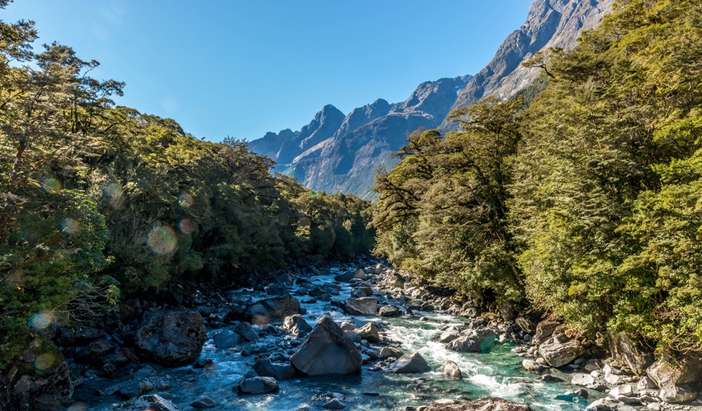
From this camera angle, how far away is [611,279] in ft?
53.7

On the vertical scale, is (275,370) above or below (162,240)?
below

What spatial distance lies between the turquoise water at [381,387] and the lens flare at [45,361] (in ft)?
6.30

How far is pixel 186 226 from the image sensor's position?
103ft

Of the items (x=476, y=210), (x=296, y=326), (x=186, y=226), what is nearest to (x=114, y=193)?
(x=186, y=226)

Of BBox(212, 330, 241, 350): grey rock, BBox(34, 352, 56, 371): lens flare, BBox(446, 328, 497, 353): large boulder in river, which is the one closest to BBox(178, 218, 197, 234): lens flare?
BBox(212, 330, 241, 350): grey rock

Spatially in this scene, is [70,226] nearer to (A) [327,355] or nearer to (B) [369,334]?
(A) [327,355]

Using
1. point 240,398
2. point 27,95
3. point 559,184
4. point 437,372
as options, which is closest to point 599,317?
point 559,184

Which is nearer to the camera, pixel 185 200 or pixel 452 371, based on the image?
pixel 452 371

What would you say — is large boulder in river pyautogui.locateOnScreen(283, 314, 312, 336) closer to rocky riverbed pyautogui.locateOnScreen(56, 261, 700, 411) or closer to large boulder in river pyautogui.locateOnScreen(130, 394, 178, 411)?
rocky riverbed pyautogui.locateOnScreen(56, 261, 700, 411)

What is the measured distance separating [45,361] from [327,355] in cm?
1119

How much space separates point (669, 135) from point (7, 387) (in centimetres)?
2505

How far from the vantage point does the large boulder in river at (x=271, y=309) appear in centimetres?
3003

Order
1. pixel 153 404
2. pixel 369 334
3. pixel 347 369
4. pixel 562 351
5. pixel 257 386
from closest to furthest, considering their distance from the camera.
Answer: pixel 153 404
pixel 257 386
pixel 347 369
pixel 562 351
pixel 369 334

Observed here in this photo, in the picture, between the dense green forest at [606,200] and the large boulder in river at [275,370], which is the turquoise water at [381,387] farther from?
the dense green forest at [606,200]
